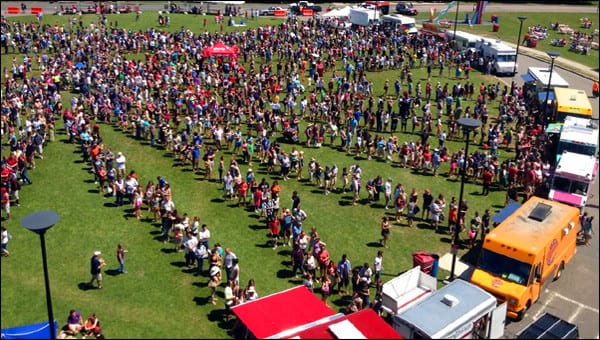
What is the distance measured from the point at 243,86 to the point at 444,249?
74.9 feet

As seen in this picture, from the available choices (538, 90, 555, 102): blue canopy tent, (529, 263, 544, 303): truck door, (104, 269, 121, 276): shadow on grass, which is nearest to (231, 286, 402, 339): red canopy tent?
(104, 269, 121, 276): shadow on grass

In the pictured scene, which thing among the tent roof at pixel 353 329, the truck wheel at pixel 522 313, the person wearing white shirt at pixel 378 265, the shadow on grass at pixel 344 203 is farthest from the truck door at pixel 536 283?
the shadow on grass at pixel 344 203

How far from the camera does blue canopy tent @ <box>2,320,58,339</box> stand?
16.2 meters

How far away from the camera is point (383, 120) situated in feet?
120

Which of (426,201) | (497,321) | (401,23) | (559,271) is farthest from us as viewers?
(401,23)

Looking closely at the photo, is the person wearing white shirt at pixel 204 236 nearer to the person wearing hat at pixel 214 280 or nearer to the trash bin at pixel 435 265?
the person wearing hat at pixel 214 280

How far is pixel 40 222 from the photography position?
14.5 metres

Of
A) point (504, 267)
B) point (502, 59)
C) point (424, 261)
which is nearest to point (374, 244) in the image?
point (424, 261)

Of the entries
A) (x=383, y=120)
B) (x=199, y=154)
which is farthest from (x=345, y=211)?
(x=383, y=120)

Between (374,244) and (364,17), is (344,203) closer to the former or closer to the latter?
(374,244)

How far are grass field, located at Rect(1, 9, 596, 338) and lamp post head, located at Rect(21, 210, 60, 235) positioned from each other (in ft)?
15.3

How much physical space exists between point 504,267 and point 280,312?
8.05 m

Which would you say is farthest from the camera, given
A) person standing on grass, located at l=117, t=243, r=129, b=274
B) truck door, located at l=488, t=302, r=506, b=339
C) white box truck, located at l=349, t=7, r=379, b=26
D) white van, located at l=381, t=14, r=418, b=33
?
white box truck, located at l=349, t=7, r=379, b=26

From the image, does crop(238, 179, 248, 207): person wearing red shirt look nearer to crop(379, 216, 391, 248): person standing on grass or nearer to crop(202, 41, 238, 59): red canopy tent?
crop(379, 216, 391, 248): person standing on grass
